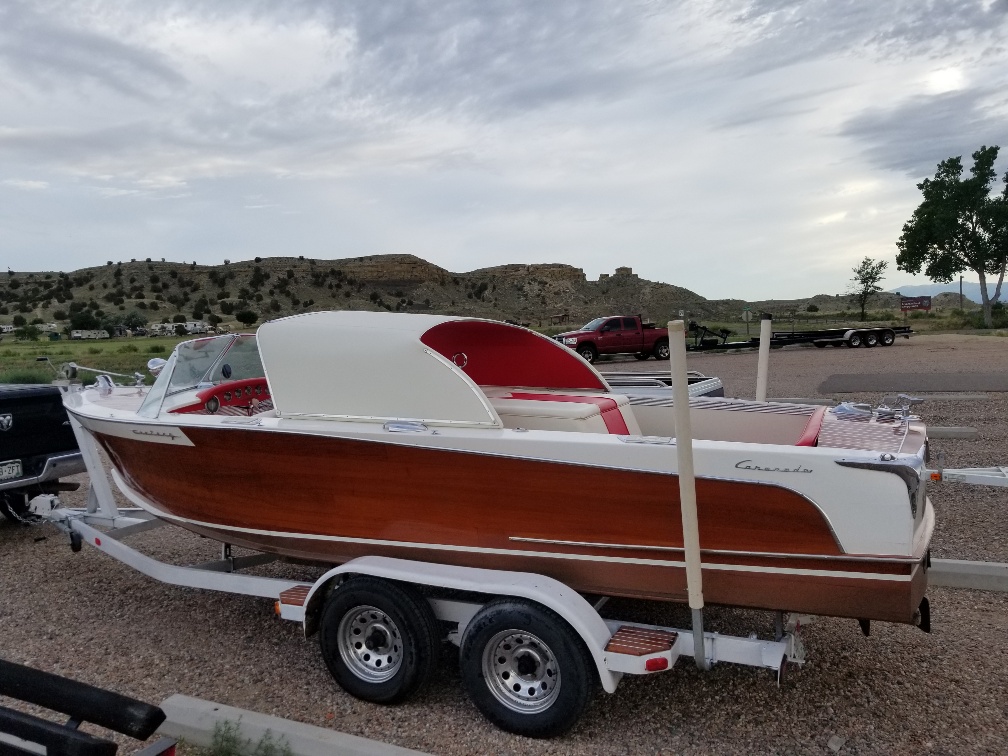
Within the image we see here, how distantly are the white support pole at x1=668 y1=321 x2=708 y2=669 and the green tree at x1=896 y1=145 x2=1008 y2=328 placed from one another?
53.5 meters

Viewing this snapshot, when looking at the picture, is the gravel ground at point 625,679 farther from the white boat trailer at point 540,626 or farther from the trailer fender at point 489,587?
the trailer fender at point 489,587

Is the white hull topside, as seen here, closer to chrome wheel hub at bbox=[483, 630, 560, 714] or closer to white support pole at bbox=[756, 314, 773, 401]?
chrome wheel hub at bbox=[483, 630, 560, 714]

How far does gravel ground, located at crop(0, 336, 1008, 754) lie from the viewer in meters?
3.79

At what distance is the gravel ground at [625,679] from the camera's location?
3785 millimetres

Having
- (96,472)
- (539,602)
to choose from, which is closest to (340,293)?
(96,472)

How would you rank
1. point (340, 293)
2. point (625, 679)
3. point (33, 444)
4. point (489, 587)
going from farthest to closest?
point (340, 293) → point (33, 444) → point (625, 679) → point (489, 587)

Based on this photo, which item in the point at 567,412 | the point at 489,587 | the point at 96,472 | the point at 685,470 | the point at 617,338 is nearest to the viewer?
the point at 685,470

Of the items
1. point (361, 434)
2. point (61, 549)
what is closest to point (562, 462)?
point (361, 434)

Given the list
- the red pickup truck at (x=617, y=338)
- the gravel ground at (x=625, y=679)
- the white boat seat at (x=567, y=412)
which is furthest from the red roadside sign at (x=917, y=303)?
the white boat seat at (x=567, y=412)

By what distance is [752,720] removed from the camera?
155 inches

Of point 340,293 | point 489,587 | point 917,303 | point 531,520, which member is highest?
point 340,293

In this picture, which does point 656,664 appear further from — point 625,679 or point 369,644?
point 369,644

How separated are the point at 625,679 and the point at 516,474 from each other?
1.46m

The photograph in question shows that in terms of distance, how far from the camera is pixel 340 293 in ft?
215
